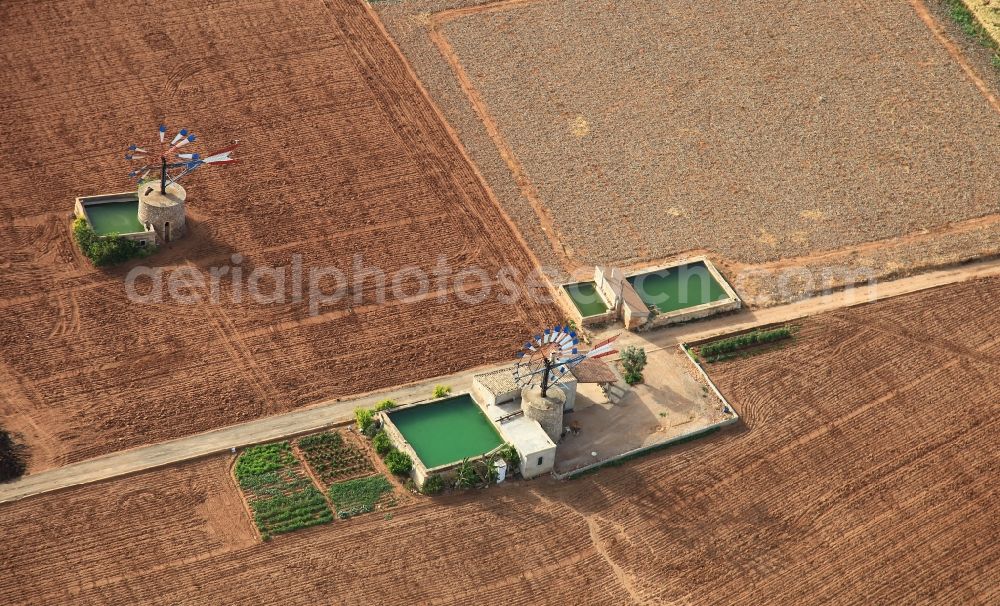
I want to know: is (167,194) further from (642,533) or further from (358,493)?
(642,533)

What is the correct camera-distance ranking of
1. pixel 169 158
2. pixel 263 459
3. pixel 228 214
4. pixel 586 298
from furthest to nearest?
pixel 169 158 < pixel 228 214 < pixel 586 298 < pixel 263 459

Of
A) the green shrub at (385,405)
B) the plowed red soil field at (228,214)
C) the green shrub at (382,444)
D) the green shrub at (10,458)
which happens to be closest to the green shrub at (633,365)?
the plowed red soil field at (228,214)

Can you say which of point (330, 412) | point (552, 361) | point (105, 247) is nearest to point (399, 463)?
point (330, 412)

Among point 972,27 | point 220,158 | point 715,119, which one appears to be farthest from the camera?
point 972,27

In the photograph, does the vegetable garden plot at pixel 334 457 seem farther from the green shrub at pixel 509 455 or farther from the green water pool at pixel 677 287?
the green water pool at pixel 677 287

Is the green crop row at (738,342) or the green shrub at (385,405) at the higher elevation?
the green shrub at (385,405)

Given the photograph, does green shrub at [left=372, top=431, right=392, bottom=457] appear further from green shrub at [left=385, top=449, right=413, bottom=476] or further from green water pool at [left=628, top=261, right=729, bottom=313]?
green water pool at [left=628, top=261, right=729, bottom=313]
